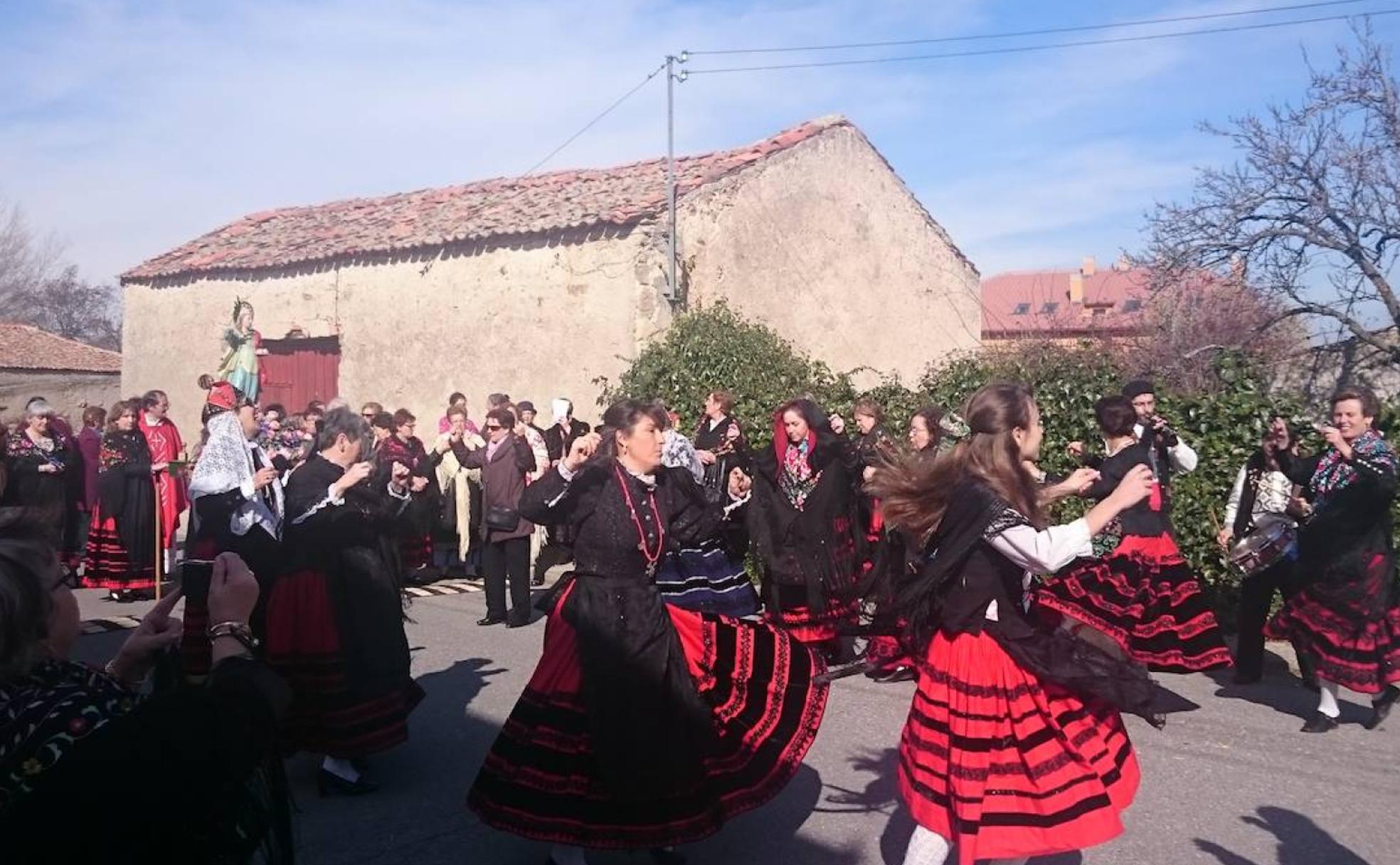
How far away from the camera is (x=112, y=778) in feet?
6.30

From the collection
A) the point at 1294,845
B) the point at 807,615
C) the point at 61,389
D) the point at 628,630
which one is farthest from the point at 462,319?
the point at 61,389

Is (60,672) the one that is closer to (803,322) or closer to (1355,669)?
(1355,669)

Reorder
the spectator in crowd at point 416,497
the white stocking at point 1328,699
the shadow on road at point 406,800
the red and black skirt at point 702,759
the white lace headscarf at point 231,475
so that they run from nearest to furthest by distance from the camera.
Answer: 1. the red and black skirt at point 702,759
2. the shadow on road at point 406,800
3. the white lace headscarf at point 231,475
4. the white stocking at point 1328,699
5. the spectator in crowd at point 416,497

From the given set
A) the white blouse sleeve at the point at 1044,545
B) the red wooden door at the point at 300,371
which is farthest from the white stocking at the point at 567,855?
the red wooden door at the point at 300,371

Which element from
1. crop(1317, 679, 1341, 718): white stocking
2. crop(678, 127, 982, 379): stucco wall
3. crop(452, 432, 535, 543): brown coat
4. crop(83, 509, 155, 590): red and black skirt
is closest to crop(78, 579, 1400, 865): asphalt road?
crop(1317, 679, 1341, 718): white stocking

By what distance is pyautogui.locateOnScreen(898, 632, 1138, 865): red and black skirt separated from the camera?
3.67 m

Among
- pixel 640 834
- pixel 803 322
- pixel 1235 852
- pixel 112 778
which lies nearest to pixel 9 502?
pixel 640 834

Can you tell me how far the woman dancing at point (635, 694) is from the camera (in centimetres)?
442

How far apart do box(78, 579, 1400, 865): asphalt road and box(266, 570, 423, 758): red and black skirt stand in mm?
272

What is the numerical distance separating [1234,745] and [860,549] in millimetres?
2841

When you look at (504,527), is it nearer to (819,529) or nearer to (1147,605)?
(819,529)

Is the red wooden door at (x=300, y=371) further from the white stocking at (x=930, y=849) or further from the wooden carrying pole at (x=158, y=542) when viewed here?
the white stocking at (x=930, y=849)

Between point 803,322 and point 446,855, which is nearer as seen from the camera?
point 446,855

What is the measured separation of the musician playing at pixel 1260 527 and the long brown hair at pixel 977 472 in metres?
4.00
